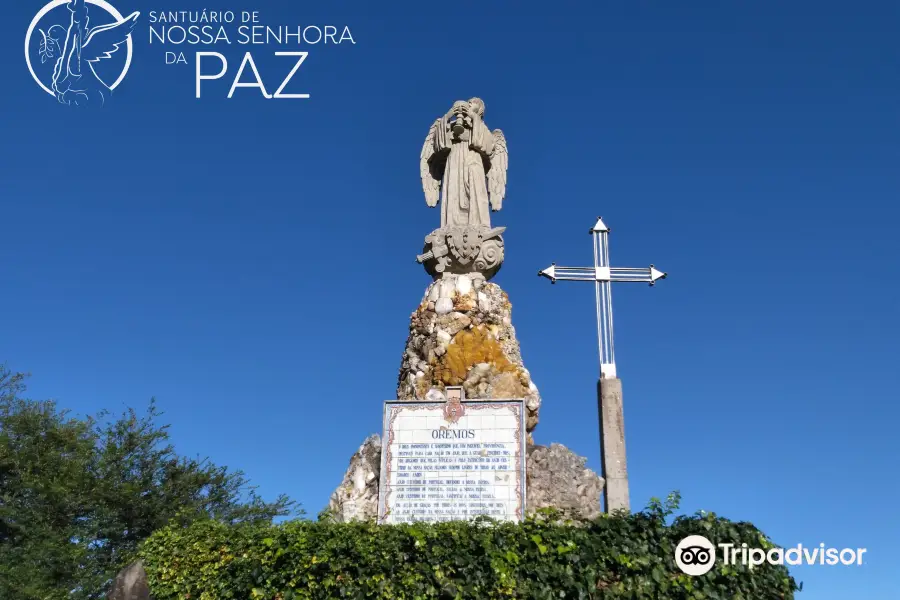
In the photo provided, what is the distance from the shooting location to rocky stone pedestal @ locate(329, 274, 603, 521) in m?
11.6

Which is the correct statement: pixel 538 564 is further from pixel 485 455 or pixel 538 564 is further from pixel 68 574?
pixel 68 574

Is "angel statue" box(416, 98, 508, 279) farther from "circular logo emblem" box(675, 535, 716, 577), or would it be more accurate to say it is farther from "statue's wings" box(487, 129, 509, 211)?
"circular logo emblem" box(675, 535, 716, 577)

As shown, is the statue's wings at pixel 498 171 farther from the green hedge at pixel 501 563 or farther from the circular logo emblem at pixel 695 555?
the circular logo emblem at pixel 695 555

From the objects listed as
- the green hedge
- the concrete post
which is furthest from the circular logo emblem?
the concrete post

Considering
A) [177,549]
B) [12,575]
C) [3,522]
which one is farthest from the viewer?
[3,522]

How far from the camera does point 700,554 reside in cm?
718

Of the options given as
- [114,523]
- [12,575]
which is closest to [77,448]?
[114,523]

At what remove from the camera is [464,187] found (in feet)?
49.1

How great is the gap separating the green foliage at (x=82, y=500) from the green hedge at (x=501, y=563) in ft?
25.3

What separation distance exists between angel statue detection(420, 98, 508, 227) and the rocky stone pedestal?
1781mm

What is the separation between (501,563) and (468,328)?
6117 millimetres

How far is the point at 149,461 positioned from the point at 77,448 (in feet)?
6.79

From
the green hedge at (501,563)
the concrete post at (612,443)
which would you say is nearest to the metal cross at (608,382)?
the concrete post at (612,443)

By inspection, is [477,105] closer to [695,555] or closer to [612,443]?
[612,443]
